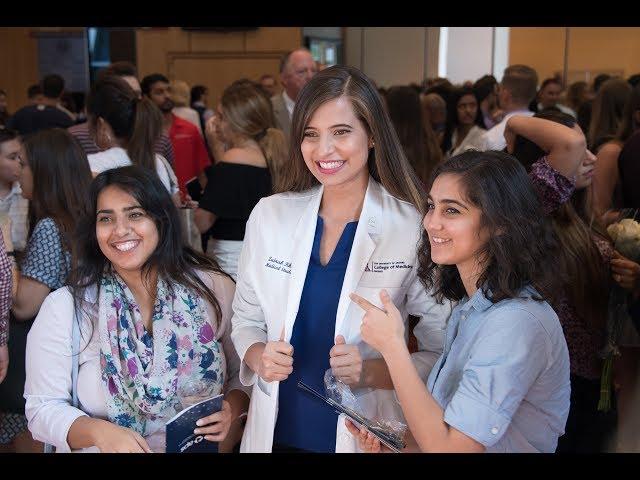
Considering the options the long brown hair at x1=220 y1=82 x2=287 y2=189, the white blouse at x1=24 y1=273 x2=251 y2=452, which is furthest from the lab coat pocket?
the long brown hair at x1=220 y1=82 x2=287 y2=189

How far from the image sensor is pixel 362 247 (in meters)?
2.03

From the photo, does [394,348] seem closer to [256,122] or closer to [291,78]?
[256,122]

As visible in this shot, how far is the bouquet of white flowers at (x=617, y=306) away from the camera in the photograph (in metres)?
2.77

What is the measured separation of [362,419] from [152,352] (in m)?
0.65

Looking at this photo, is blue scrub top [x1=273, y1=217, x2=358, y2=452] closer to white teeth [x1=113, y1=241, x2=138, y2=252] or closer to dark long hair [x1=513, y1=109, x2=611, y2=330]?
white teeth [x1=113, y1=241, x2=138, y2=252]

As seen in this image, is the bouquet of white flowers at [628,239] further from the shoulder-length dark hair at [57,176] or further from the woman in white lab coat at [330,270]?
the shoulder-length dark hair at [57,176]

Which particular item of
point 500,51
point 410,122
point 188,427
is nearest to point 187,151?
point 410,122

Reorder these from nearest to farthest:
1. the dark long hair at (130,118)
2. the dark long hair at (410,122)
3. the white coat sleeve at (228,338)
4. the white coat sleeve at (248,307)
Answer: the white coat sleeve at (248,307)
the white coat sleeve at (228,338)
the dark long hair at (130,118)
the dark long hair at (410,122)

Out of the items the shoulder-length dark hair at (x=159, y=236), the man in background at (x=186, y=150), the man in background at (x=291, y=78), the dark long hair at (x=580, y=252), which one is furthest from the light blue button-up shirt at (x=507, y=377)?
the man in background at (x=186, y=150)

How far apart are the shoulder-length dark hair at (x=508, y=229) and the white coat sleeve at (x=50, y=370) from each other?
1.05 m

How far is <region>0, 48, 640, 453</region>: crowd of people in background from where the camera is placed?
1.63 meters

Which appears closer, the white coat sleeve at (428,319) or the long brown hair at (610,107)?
the white coat sleeve at (428,319)
